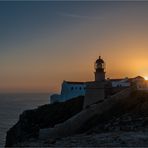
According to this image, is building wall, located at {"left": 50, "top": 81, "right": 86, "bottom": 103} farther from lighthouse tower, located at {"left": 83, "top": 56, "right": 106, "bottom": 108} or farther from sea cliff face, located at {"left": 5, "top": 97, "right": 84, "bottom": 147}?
lighthouse tower, located at {"left": 83, "top": 56, "right": 106, "bottom": 108}

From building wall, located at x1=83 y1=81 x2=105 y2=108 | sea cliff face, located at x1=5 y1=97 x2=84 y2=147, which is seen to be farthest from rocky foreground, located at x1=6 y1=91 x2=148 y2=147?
building wall, located at x1=83 y1=81 x2=105 y2=108

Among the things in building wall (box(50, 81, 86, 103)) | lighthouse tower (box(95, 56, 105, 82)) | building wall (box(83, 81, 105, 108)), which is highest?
building wall (box(50, 81, 86, 103))

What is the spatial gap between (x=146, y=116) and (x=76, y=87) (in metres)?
36.8

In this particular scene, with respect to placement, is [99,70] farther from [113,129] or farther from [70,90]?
[70,90]

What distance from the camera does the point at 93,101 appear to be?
41156 mm

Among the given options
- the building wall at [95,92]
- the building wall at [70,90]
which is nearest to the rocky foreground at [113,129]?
the building wall at [95,92]

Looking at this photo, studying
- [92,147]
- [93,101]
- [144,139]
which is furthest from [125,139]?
[93,101]

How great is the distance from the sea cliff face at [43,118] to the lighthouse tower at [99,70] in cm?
576

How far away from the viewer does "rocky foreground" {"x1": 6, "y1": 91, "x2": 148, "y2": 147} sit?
19403 millimetres

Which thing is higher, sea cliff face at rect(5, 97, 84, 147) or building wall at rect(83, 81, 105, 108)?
building wall at rect(83, 81, 105, 108)

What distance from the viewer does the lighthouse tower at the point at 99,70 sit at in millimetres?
41000

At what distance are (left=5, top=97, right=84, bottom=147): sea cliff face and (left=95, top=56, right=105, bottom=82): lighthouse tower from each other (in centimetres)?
576

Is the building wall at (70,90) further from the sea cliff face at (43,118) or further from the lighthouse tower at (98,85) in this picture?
Result: the lighthouse tower at (98,85)

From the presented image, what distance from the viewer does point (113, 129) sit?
81.1ft
